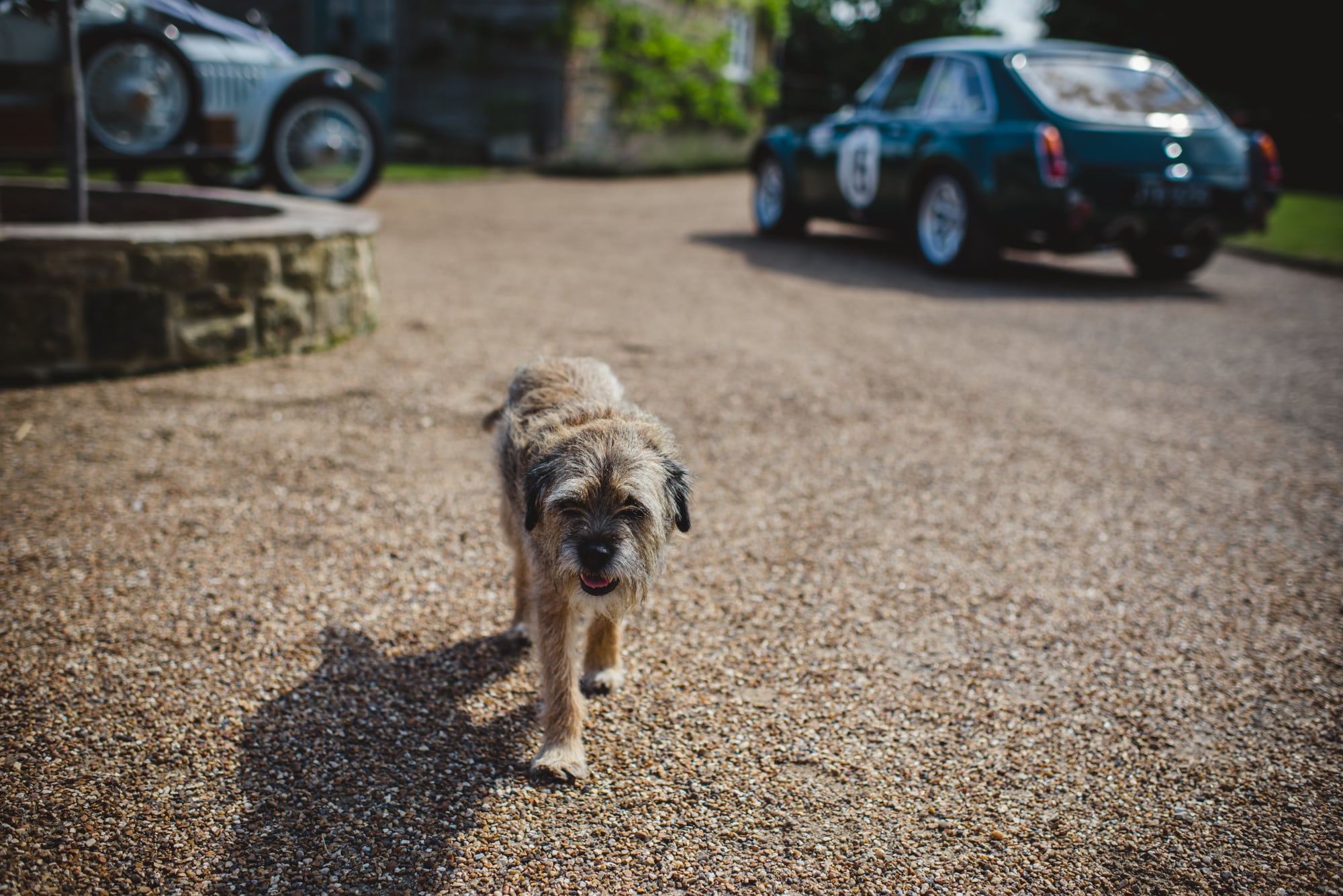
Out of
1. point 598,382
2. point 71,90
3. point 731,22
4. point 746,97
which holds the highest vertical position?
point 731,22

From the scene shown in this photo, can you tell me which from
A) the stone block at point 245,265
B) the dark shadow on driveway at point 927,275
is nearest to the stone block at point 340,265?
the stone block at point 245,265

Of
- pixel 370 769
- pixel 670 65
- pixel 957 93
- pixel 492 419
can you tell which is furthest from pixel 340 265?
pixel 670 65

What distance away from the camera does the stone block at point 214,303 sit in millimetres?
5281

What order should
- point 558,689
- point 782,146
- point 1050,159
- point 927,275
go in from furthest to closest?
point 782,146 < point 927,275 < point 1050,159 < point 558,689

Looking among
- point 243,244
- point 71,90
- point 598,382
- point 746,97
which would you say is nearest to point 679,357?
point 243,244

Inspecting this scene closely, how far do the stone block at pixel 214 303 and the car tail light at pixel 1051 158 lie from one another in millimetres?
6325

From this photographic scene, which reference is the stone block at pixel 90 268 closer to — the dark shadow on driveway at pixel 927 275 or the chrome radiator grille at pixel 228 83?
the chrome radiator grille at pixel 228 83

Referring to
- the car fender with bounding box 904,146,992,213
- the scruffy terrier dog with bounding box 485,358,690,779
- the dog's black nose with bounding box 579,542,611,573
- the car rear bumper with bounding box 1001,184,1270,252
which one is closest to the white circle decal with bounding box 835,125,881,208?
the car fender with bounding box 904,146,992,213

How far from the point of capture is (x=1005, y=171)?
8430 mm

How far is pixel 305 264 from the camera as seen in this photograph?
5.70 m

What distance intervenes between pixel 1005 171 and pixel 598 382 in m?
6.53

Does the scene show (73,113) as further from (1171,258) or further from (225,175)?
(1171,258)

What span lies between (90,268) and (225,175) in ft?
23.5

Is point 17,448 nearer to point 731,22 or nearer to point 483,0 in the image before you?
point 483,0
